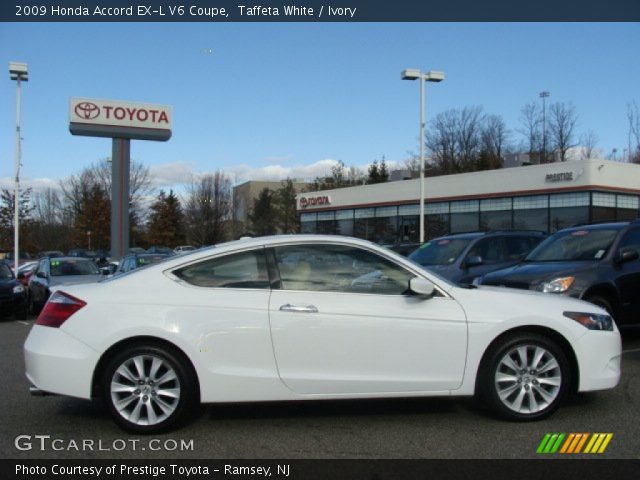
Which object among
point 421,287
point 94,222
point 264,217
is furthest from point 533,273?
point 264,217

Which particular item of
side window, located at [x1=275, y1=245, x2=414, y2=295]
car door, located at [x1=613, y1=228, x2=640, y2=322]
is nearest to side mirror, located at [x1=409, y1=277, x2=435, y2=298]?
side window, located at [x1=275, y1=245, x2=414, y2=295]

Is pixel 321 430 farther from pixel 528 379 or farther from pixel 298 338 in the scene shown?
pixel 528 379

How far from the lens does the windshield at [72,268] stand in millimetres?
15570

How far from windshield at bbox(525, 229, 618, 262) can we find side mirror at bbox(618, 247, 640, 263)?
21 centimetres

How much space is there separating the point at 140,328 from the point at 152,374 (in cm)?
37

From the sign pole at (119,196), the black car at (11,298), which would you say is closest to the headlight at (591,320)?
the black car at (11,298)

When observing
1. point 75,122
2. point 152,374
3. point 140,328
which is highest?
point 75,122

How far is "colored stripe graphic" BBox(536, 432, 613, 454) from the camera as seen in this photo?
4.59 m

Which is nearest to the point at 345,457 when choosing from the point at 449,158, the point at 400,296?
the point at 400,296

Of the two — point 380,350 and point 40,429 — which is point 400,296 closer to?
point 380,350

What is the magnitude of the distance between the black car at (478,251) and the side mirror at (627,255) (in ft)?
9.25

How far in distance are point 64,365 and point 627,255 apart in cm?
729
